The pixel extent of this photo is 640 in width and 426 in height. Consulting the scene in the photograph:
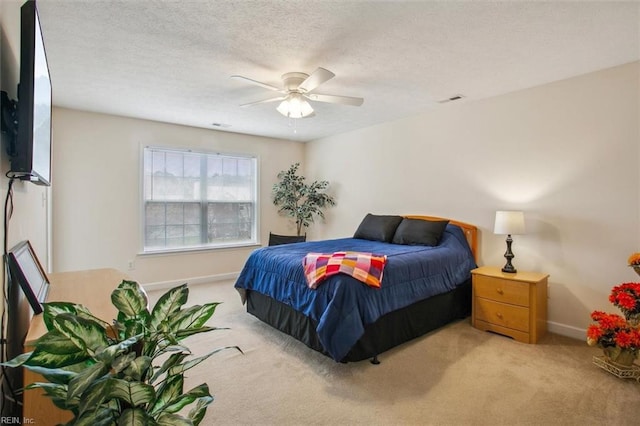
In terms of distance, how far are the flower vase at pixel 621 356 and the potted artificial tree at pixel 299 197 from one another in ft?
12.8

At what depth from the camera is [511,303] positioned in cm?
297

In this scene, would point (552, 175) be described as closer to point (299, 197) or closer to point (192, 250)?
point (299, 197)

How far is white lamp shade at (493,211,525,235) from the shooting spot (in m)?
3.08

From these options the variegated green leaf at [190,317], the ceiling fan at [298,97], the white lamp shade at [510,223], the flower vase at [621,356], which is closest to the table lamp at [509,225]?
the white lamp shade at [510,223]

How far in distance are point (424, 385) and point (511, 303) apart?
1.34 metres

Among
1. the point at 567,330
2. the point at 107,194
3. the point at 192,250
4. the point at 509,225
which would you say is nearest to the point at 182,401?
the point at 509,225

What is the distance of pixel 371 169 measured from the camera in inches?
194

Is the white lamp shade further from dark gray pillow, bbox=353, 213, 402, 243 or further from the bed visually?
dark gray pillow, bbox=353, 213, 402, 243

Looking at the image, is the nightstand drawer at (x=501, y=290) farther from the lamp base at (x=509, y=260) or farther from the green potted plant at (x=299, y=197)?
the green potted plant at (x=299, y=197)

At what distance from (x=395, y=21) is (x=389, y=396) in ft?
7.99

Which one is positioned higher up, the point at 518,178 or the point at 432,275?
the point at 518,178

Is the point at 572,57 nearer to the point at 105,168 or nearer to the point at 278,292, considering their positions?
the point at 278,292

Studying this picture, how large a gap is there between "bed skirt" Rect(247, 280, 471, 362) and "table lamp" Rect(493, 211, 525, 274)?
49cm

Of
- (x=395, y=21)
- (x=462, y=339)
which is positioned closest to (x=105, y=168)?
(x=395, y=21)
